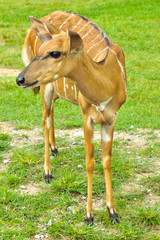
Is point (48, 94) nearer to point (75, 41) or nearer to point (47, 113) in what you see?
point (47, 113)

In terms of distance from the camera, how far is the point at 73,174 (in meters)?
4.35

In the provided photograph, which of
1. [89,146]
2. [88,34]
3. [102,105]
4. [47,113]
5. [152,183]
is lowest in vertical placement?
[152,183]

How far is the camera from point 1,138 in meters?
5.41

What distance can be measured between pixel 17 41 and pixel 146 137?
22.7 ft

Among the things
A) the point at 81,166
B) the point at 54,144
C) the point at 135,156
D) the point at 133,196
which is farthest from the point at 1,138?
the point at 133,196

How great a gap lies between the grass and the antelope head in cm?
148

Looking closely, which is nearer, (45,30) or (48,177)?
(45,30)

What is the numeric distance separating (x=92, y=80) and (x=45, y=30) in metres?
0.58

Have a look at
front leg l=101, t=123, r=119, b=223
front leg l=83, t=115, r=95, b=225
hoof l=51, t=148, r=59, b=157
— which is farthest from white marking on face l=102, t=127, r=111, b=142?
hoof l=51, t=148, r=59, b=157

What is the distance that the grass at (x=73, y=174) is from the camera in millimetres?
3535

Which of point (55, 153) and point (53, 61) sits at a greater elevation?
point (53, 61)

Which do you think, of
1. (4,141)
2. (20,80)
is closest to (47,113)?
(4,141)

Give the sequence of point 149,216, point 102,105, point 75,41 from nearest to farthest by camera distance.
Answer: point 75,41 → point 102,105 → point 149,216

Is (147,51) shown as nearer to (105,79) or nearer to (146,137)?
(146,137)
